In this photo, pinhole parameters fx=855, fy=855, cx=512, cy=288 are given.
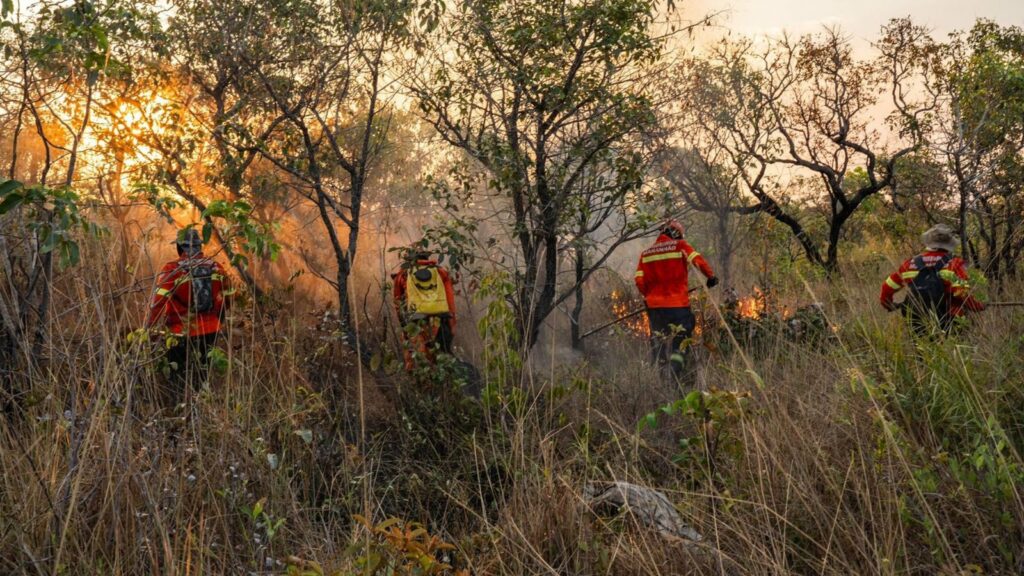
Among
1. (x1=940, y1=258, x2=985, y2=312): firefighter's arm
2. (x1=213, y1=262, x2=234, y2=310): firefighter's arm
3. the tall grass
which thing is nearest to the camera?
the tall grass

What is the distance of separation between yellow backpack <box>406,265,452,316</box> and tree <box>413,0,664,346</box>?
915 mm

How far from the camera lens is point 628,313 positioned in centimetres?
1042

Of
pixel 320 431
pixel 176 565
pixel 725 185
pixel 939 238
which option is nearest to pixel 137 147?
pixel 320 431

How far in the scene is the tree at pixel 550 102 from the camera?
266 inches

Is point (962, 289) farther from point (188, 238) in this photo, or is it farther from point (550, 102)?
point (188, 238)

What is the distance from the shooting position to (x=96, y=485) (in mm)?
3006

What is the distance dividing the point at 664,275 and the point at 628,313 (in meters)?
2.32

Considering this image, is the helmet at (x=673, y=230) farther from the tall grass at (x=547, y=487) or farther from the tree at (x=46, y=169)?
the tree at (x=46, y=169)

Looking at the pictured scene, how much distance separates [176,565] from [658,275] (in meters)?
6.00

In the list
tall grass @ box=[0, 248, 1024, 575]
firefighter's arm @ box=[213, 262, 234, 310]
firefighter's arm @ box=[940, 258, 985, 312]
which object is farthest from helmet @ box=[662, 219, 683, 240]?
firefighter's arm @ box=[213, 262, 234, 310]

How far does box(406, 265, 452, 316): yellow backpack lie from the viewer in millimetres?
7461

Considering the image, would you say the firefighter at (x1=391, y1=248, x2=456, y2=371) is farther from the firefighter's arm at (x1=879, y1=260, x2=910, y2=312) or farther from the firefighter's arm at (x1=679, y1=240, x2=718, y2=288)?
the firefighter's arm at (x1=879, y1=260, x2=910, y2=312)

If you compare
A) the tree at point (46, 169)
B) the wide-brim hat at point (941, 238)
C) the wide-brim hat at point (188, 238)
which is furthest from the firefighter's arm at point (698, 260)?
the tree at point (46, 169)

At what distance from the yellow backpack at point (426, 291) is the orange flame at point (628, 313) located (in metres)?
2.45
